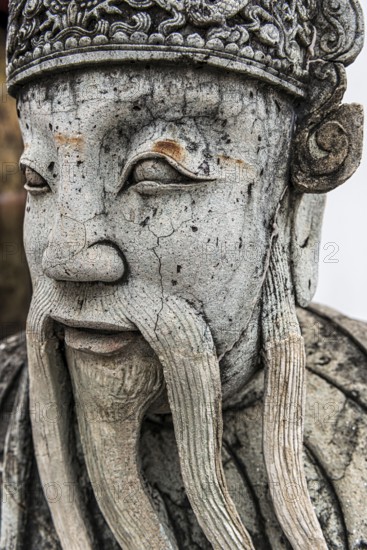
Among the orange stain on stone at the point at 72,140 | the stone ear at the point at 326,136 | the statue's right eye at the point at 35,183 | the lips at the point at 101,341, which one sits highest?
the stone ear at the point at 326,136

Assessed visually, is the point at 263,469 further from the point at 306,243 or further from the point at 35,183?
the point at 35,183

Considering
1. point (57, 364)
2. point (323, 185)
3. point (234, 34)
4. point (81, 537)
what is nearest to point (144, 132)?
point (234, 34)

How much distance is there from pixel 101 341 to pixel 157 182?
244mm

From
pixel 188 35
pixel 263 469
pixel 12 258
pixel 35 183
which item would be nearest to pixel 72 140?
pixel 35 183

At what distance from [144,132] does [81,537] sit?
664 millimetres

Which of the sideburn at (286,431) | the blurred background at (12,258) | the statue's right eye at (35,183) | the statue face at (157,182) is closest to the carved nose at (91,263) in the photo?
the statue face at (157,182)

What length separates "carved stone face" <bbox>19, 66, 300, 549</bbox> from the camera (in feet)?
3.69

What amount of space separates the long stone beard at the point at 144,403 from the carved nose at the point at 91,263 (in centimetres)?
4

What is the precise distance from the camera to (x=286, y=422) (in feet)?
4.04

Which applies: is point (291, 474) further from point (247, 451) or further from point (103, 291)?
point (103, 291)

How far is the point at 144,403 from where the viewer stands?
1226mm

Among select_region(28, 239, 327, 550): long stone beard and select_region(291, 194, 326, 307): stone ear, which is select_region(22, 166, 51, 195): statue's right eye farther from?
select_region(291, 194, 326, 307): stone ear

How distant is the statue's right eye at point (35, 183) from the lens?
1202 mm

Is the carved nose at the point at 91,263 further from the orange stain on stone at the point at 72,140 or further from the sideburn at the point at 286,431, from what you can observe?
the sideburn at the point at 286,431
